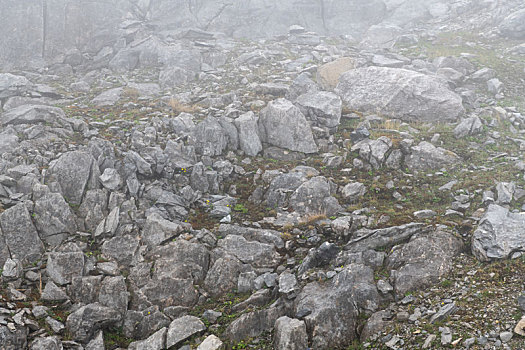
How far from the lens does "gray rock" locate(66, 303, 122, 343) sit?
8.02 metres

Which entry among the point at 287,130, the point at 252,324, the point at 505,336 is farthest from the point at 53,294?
the point at 287,130

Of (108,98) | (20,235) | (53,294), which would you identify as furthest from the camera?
(108,98)

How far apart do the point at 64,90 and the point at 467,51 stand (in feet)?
74.9

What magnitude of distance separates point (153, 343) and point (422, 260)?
611 centimetres

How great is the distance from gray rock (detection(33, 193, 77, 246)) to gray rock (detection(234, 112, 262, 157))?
6358 mm

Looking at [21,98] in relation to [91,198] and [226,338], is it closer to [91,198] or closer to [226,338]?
[91,198]

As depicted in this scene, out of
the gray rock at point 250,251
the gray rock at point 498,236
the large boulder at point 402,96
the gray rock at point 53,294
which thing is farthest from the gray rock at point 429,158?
the gray rock at point 53,294

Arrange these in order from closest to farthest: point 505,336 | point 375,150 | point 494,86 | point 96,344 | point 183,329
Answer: point 505,336
point 96,344
point 183,329
point 375,150
point 494,86

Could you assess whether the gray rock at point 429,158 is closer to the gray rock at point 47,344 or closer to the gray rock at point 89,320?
the gray rock at point 89,320

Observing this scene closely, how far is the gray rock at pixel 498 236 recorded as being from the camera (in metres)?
8.50

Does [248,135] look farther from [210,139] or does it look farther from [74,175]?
[74,175]

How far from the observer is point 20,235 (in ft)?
31.3

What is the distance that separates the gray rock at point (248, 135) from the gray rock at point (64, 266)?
6.87 meters

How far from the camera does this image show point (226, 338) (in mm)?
8086
